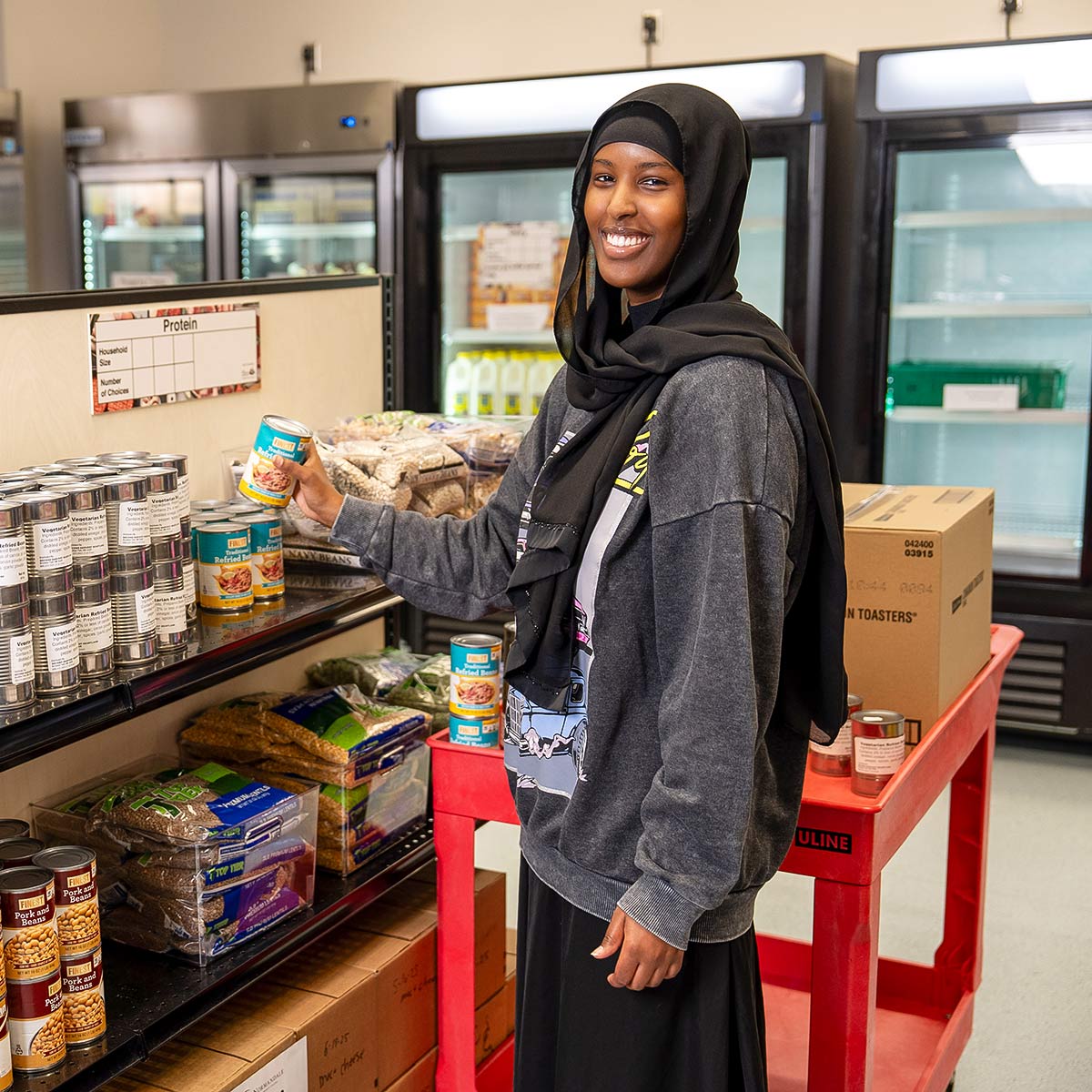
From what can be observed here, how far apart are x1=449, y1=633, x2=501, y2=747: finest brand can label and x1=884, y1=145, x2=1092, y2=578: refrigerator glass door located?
2726 mm

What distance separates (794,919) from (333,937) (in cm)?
132

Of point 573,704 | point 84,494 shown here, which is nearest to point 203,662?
point 84,494

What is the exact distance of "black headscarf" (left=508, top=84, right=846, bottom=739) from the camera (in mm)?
1516

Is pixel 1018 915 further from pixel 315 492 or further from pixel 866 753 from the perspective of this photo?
pixel 315 492

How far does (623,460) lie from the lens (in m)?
1.54

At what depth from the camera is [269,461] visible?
187 centimetres

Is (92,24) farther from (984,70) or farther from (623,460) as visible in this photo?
(623,460)

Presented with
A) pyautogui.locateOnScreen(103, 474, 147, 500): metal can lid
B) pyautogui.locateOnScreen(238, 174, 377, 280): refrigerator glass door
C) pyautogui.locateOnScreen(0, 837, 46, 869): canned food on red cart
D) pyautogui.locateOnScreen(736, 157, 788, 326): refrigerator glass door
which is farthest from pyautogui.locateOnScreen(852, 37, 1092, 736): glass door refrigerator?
pyautogui.locateOnScreen(0, 837, 46, 869): canned food on red cart

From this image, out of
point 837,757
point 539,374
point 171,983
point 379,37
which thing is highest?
point 379,37

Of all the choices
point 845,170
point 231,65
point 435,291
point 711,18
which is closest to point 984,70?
point 845,170

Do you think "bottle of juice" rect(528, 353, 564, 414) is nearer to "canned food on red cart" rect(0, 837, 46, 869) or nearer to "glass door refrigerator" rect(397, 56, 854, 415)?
"glass door refrigerator" rect(397, 56, 854, 415)

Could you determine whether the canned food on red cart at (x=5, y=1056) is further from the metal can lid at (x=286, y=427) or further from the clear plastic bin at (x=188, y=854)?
the metal can lid at (x=286, y=427)

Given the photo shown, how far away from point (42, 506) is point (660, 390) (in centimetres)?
74

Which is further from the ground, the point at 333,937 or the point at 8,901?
the point at 8,901
